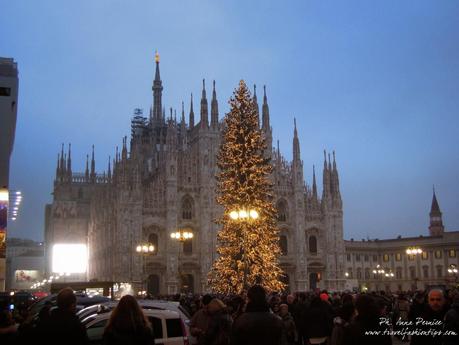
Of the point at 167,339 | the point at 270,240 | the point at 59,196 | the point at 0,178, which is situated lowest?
the point at 167,339

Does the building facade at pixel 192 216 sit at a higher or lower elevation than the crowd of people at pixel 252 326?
higher

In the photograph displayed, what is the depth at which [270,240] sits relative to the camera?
26719 millimetres

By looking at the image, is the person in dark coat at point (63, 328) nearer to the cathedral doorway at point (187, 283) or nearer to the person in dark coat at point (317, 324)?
the person in dark coat at point (317, 324)

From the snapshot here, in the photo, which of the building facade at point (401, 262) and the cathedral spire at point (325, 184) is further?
the building facade at point (401, 262)

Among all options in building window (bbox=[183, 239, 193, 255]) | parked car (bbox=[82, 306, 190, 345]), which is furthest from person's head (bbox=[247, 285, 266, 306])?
building window (bbox=[183, 239, 193, 255])

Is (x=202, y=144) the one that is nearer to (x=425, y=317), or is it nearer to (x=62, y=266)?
(x=62, y=266)

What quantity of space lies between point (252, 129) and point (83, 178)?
65.9 metres

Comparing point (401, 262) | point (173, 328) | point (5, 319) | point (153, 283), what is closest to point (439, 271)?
point (401, 262)

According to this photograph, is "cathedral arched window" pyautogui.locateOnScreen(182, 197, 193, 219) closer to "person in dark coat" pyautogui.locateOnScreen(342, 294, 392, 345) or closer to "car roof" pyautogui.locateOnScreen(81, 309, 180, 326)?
"car roof" pyautogui.locateOnScreen(81, 309, 180, 326)

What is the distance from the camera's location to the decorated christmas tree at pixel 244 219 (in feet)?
86.6

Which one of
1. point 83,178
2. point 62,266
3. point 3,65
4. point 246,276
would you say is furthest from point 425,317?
point 83,178

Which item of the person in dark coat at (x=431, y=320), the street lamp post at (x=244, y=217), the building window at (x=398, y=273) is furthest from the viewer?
the building window at (x=398, y=273)

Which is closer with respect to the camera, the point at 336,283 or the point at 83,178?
the point at 336,283

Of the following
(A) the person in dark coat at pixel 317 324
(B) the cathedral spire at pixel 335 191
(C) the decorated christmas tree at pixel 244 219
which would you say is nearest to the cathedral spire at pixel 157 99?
(B) the cathedral spire at pixel 335 191
